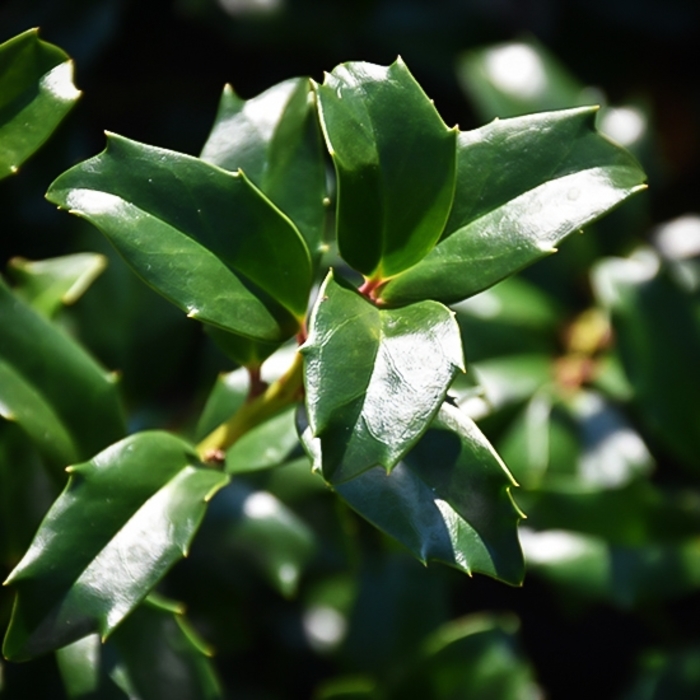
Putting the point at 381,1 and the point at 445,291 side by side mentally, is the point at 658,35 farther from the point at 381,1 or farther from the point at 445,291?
the point at 445,291

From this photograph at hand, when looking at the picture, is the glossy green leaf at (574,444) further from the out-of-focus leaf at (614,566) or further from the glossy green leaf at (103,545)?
the glossy green leaf at (103,545)

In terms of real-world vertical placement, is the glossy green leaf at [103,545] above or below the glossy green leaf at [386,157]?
below

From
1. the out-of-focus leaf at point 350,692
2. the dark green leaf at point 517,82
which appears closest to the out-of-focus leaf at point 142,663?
the out-of-focus leaf at point 350,692

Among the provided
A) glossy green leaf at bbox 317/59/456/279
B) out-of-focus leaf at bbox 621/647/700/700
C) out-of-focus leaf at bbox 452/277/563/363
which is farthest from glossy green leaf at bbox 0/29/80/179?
out-of-focus leaf at bbox 621/647/700/700

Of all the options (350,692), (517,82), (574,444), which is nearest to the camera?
(350,692)

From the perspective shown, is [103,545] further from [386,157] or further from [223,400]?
[386,157]

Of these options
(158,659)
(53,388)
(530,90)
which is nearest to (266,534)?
(158,659)

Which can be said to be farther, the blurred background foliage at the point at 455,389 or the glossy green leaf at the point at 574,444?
the glossy green leaf at the point at 574,444
